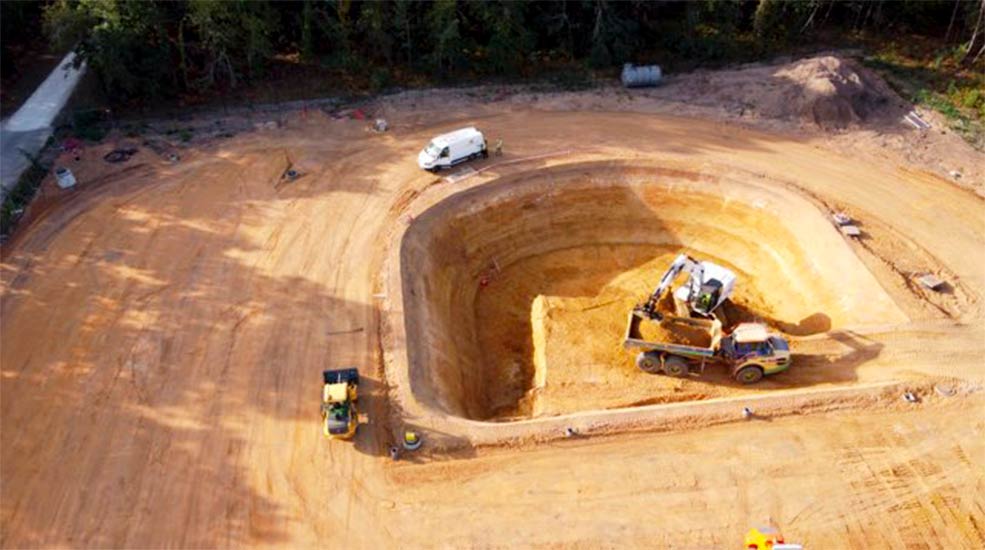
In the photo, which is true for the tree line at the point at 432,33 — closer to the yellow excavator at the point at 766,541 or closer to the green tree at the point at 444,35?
the green tree at the point at 444,35

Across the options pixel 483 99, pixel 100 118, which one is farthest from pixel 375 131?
pixel 100 118

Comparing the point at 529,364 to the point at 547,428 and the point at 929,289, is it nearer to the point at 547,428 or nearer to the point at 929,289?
the point at 547,428

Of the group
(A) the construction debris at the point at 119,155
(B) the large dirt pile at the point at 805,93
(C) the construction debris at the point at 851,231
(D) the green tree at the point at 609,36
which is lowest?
(C) the construction debris at the point at 851,231

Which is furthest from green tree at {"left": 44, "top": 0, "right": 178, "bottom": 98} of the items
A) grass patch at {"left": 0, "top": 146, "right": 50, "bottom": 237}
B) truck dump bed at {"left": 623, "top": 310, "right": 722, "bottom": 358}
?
truck dump bed at {"left": 623, "top": 310, "right": 722, "bottom": 358}

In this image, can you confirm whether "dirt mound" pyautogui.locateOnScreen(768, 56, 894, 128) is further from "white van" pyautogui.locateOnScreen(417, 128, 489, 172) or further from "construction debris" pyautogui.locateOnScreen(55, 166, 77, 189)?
"construction debris" pyautogui.locateOnScreen(55, 166, 77, 189)

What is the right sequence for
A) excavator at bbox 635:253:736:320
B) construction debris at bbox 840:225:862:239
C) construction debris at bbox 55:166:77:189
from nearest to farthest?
excavator at bbox 635:253:736:320 → construction debris at bbox 840:225:862:239 → construction debris at bbox 55:166:77:189

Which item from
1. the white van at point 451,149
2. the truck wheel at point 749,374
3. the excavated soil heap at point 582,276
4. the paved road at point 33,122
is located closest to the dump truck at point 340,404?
the excavated soil heap at point 582,276

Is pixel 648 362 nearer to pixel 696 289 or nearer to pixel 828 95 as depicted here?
pixel 696 289

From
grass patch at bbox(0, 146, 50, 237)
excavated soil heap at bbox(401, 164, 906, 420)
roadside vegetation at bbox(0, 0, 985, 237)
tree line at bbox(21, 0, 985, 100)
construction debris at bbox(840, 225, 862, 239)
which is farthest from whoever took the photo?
roadside vegetation at bbox(0, 0, 985, 237)
